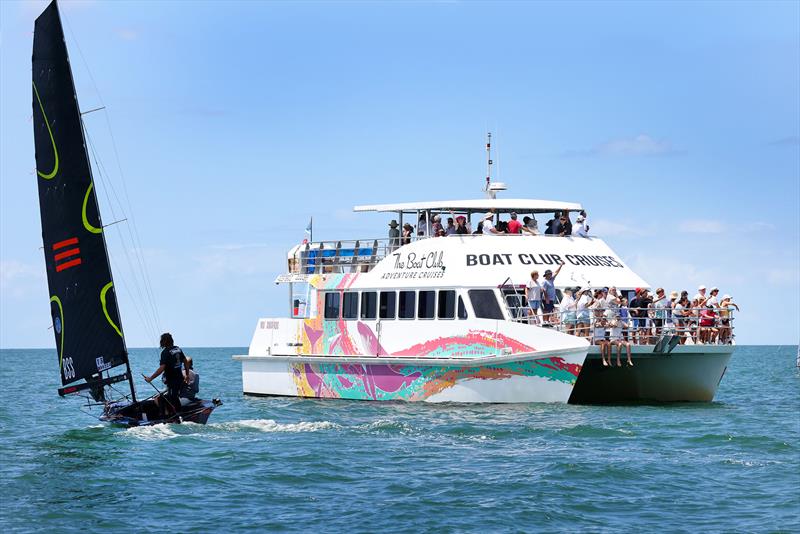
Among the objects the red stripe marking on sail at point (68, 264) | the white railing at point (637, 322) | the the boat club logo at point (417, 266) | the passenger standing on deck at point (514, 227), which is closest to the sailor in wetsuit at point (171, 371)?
the red stripe marking on sail at point (68, 264)

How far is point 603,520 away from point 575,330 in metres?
10.1

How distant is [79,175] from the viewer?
69.9ft

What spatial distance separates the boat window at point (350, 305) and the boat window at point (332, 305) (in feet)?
0.96

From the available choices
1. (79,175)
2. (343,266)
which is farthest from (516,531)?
(343,266)

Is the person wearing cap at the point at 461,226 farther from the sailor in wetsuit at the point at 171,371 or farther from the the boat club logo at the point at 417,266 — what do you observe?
the sailor in wetsuit at the point at 171,371

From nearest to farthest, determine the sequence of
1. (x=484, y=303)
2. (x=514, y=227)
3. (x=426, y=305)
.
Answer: (x=484, y=303)
(x=426, y=305)
(x=514, y=227)

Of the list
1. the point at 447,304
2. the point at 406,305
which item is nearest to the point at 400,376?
the point at 406,305

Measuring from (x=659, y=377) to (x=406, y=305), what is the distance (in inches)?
218

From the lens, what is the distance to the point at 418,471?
683 inches

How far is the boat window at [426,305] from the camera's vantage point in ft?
86.6

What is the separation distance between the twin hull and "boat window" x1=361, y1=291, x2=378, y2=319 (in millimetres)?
210

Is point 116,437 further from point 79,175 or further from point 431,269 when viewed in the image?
point 431,269

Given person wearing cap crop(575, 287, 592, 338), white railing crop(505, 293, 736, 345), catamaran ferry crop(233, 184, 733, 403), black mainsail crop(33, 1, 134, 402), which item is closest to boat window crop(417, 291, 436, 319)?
catamaran ferry crop(233, 184, 733, 403)

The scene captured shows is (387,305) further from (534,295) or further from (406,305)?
(534,295)
